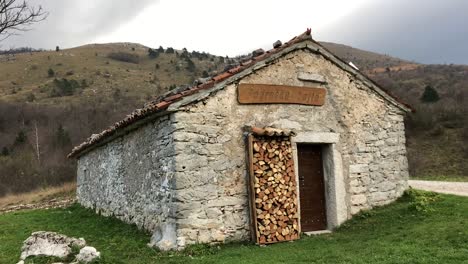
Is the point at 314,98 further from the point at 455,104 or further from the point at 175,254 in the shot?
the point at 455,104

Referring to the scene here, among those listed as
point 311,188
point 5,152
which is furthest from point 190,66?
point 311,188

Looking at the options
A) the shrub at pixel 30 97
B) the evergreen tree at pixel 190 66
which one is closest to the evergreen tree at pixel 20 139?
the shrub at pixel 30 97

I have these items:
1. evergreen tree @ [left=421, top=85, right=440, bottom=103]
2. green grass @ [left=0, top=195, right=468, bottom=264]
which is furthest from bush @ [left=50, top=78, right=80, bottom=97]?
green grass @ [left=0, top=195, right=468, bottom=264]

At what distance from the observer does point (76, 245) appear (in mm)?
7461

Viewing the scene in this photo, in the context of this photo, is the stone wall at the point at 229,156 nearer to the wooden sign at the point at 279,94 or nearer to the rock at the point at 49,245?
the wooden sign at the point at 279,94

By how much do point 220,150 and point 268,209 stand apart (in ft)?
4.69

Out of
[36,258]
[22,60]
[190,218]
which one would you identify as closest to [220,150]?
[190,218]

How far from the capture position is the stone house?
7.95 m

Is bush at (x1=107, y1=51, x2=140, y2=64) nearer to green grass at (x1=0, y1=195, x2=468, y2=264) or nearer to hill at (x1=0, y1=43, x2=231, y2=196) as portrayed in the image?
hill at (x1=0, y1=43, x2=231, y2=196)

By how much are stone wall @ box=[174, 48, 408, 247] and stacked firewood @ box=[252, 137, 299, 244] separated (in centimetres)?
31

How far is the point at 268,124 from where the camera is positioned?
8898 millimetres

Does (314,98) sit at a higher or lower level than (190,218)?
higher

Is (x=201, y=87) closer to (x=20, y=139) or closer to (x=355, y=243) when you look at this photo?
(x=355, y=243)

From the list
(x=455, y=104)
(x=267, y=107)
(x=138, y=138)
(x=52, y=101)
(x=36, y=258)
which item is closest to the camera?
(x=36, y=258)
